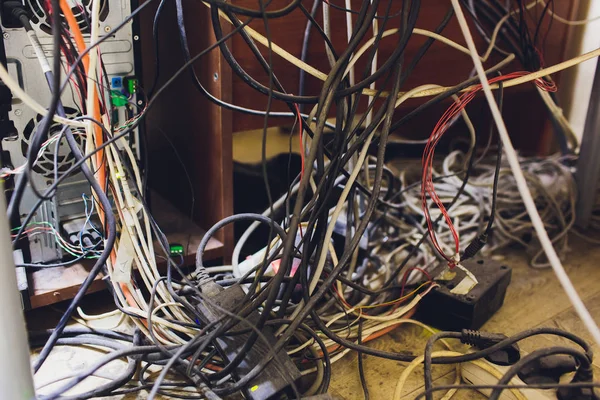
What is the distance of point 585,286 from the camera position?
1079 mm

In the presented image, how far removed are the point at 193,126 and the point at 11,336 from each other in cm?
56

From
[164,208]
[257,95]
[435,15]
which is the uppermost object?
[435,15]

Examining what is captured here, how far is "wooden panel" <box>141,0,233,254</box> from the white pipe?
421 millimetres

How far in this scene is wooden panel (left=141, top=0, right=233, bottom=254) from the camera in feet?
3.02

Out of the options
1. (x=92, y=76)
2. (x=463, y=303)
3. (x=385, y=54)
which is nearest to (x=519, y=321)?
(x=463, y=303)

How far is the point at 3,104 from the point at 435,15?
78cm

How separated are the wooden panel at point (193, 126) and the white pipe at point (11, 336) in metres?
0.42

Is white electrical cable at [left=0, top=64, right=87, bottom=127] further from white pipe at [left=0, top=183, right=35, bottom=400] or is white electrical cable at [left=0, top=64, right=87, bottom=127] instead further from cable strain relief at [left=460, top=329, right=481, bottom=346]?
cable strain relief at [left=460, top=329, right=481, bottom=346]

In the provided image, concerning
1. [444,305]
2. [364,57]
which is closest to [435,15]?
[364,57]

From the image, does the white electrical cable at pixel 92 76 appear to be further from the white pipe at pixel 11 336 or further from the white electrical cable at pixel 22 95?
the white pipe at pixel 11 336

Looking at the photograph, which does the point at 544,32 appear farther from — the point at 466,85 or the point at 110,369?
the point at 110,369

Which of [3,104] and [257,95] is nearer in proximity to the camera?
[3,104]

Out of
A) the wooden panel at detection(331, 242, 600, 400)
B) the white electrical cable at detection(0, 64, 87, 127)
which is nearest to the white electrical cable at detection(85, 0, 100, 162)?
the white electrical cable at detection(0, 64, 87, 127)

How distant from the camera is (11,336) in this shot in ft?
1.73
